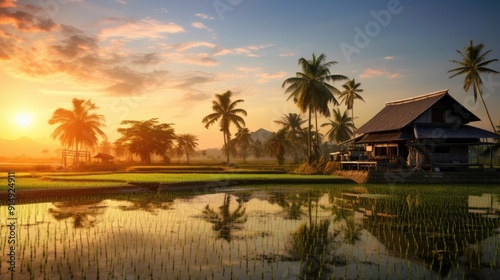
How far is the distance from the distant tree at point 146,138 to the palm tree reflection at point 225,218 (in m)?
51.0

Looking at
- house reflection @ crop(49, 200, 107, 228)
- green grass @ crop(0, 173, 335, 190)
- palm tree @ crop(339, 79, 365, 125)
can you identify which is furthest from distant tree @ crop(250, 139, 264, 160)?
house reflection @ crop(49, 200, 107, 228)

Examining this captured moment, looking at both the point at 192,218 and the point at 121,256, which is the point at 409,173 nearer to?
the point at 192,218

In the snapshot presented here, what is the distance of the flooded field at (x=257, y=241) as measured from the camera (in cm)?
766

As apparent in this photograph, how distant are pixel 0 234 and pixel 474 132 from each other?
35518 millimetres

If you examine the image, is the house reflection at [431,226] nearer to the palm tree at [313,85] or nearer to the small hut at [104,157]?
the palm tree at [313,85]

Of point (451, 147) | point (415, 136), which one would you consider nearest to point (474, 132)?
point (451, 147)

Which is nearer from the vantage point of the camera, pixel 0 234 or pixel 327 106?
pixel 0 234

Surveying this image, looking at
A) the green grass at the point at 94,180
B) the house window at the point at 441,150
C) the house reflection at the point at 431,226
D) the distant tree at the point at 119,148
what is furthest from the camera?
the distant tree at the point at 119,148

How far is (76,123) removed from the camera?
60281 millimetres

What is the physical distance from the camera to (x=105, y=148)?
523 ft

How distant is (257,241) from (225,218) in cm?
381

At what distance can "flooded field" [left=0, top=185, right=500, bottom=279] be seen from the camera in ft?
25.1

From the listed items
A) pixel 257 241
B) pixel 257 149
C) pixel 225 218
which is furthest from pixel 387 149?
pixel 257 149

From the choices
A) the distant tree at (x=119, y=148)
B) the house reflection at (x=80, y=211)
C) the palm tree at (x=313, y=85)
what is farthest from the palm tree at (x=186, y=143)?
the house reflection at (x=80, y=211)
